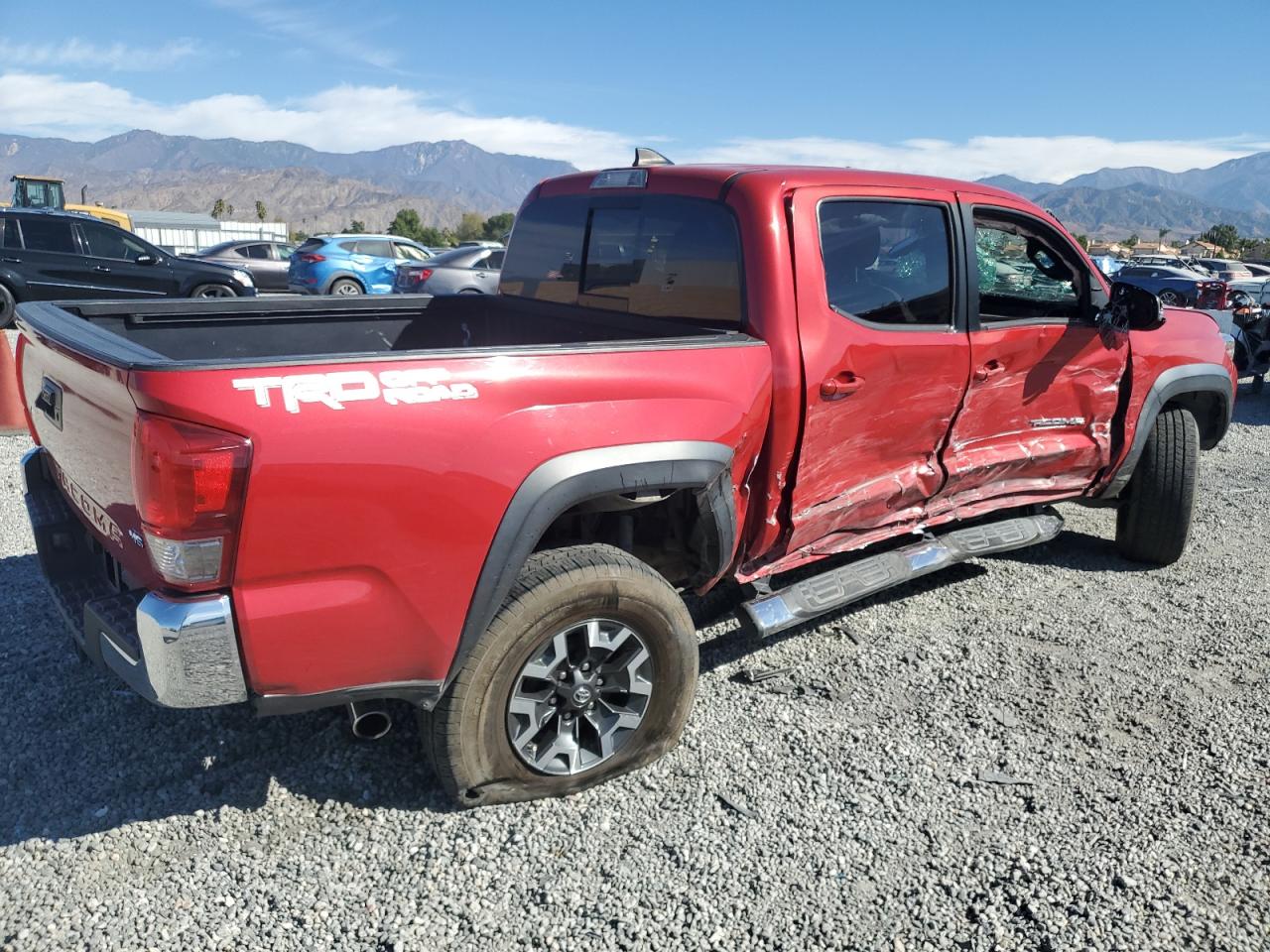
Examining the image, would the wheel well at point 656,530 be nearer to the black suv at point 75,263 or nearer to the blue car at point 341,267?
the black suv at point 75,263

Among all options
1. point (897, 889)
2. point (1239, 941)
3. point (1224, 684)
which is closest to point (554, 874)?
point (897, 889)

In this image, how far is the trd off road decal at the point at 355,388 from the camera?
2.22 metres

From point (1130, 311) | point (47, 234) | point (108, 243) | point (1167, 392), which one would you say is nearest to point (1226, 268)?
point (1167, 392)

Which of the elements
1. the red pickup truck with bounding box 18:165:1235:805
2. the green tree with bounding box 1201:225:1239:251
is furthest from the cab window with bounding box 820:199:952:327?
the green tree with bounding box 1201:225:1239:251

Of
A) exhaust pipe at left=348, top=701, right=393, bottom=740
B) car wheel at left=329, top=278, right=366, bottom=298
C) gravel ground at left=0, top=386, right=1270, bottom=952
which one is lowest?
gravel ground at left=0, top=386, right=1270, bottom=952

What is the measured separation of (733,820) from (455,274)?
44.8 ft

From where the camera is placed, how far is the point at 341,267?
59.7ft

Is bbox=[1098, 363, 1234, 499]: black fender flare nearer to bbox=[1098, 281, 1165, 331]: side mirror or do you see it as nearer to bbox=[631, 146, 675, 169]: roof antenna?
bbox=[1098, 281, 1165, 331]: side mirror

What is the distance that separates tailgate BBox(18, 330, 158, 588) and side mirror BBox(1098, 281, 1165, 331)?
402 centimetres

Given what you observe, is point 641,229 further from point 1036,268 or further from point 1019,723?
point 1019,723

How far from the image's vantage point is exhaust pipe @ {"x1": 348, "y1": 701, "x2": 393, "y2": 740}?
2.65m

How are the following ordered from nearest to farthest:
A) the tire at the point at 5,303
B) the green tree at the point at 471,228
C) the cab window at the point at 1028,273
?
1. the cab window at the point at 1028,273
2. the tire at the point at 5,303
3. the green tree at the point at 471,228

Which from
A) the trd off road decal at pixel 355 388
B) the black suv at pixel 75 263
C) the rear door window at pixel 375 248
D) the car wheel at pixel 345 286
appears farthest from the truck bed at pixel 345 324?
the rear door window at pixel 375 248

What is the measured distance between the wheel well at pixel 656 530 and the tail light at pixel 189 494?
1053mm
